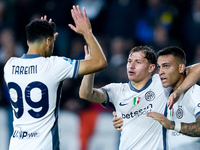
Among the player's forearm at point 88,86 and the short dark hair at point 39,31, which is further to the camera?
the player's forearm at point 88,86

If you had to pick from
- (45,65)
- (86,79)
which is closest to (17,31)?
(86,79)

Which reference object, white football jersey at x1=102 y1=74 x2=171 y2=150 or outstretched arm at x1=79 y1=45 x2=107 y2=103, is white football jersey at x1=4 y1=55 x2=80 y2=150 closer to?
outstretched arm at x1=79 y1=45 x2=107 y2=103

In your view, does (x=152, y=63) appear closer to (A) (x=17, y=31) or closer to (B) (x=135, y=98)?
(B) (x=135, y=98)

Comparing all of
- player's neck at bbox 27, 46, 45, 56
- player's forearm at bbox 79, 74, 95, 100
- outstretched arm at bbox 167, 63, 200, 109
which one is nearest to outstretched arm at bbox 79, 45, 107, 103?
player's forearm at bbox 79, 74, 95, 100

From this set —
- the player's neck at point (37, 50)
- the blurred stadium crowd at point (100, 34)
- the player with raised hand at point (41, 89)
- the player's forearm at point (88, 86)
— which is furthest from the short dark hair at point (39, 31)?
the blurred stadium crowd at point (100, 34)

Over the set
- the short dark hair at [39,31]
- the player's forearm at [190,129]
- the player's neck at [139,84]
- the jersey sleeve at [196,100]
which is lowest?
the player's forearm at [190,129]

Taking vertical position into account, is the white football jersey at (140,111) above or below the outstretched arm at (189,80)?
below

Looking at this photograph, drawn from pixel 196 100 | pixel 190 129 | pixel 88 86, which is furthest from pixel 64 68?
pixel 196 100

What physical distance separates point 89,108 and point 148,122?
2.79 m

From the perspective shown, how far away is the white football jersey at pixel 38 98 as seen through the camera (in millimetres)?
3914

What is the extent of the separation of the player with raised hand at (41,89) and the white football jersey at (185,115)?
4.43 ft

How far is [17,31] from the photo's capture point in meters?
9.05

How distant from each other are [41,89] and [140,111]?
145 cm

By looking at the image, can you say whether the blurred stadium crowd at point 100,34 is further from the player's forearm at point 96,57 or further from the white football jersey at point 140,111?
the player's forearm at point 96,57
